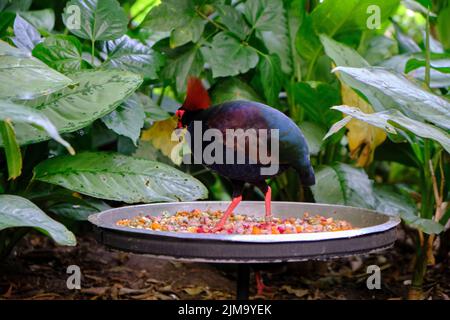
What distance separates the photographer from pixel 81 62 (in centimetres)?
252

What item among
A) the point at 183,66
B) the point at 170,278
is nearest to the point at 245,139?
the point at 183,66

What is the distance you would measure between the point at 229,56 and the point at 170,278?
1.05 metres

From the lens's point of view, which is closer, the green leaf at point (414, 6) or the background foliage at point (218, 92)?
the background foliage at point (218, 92)

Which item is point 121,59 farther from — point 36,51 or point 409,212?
point 409,212

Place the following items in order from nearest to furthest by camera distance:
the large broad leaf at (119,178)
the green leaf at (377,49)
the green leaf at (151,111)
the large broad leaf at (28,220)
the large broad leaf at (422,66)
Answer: the large broad leaf at (28,220) < the large broad leaf at (119,178) < the large broad leaf at (422,66) < the green leaf at (151,111) < the green leaf at (377,49)

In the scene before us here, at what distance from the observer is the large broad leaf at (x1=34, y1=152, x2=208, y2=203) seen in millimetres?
2129

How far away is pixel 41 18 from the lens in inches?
119

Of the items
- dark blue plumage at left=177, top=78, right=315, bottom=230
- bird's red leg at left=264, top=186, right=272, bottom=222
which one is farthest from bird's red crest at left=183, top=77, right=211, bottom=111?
bird's red leg at left=264, top=186, right=272, bottom=222

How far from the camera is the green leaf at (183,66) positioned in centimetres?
291

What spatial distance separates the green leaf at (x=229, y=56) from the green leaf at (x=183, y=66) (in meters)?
0.10

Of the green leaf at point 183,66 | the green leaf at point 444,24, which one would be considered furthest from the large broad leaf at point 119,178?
the green leaf at point 444,24

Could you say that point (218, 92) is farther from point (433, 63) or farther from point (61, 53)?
point (433, 63)

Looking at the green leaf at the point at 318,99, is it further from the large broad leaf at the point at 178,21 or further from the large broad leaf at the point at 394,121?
the large broad leaf at the point at 394,121

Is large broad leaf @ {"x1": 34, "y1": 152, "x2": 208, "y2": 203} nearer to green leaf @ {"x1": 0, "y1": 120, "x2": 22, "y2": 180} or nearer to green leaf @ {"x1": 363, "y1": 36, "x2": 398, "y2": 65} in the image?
green leaf @ {"x1": 0, "y1": 120, "x2": 22, "y2": 180}
